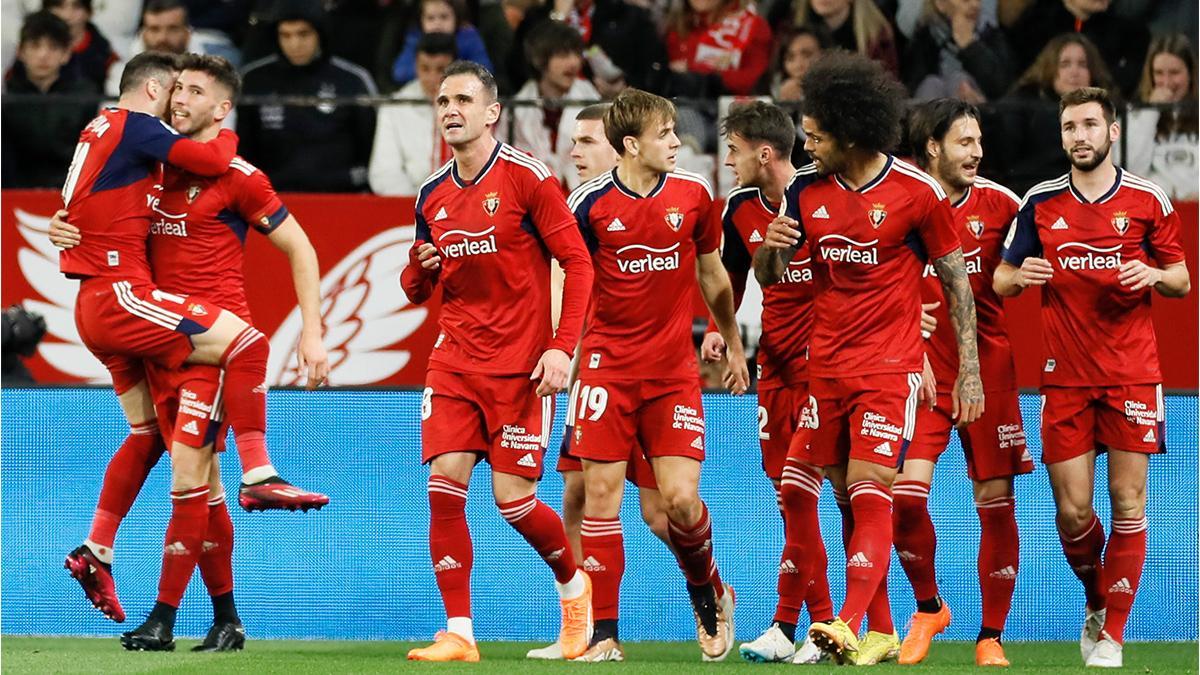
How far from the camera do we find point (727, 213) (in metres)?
8.79

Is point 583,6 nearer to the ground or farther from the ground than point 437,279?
farther from the ground

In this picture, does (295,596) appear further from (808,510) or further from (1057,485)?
(1057,485)

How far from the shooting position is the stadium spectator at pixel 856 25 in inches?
492

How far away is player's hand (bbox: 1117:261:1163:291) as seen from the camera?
7.88 meters

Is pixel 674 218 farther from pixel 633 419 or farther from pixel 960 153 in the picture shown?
pixel 960 153

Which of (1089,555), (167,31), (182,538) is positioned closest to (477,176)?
(182,538)

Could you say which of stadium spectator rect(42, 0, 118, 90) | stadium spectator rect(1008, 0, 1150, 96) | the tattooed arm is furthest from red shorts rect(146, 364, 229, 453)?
stadium spectator rect(1008, 0, 1150, 96)

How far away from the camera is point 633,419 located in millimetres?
8164

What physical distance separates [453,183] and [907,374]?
2.05m

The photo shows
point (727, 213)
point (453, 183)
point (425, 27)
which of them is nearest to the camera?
point (453, 183)

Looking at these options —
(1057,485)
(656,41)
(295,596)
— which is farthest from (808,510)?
(656,41)

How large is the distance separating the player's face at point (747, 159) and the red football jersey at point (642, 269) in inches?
15.0

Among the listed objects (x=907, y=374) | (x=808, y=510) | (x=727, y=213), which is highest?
(x=727, y=213)

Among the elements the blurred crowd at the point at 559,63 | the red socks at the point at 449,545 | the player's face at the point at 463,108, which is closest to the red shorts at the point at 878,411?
the red socks at the point at 449,545
